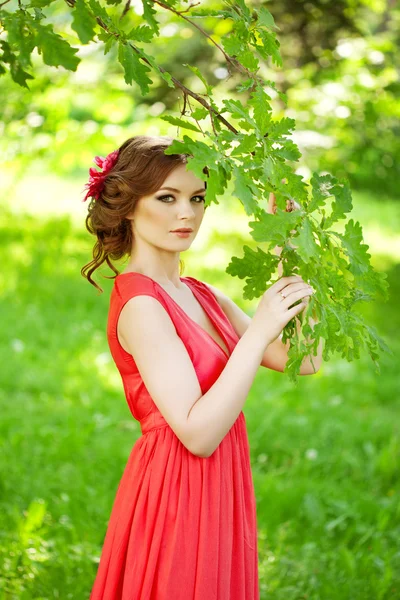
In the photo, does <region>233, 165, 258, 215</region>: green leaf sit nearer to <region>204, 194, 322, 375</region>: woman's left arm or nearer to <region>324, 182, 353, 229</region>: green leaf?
<region>324, 182, 353, 229</region>: green leaf

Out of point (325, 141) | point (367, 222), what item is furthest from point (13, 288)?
point (367, 222)

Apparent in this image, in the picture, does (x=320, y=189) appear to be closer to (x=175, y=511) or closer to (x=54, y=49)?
(x=54, y=49)

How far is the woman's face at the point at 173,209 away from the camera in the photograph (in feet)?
6.33

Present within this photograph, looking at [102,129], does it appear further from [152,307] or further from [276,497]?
[152,307]

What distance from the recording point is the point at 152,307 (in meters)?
1.88

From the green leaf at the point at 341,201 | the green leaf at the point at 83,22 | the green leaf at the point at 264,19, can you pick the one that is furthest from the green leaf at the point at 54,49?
the green leaf at the point at 341,201

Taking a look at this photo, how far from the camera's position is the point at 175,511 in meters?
1.91

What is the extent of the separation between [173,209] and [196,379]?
432 millimetres

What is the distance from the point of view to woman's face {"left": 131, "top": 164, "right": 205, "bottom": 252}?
6.33 feet

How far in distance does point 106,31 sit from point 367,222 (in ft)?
35.2

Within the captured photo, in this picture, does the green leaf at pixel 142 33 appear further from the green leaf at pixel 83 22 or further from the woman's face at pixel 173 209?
the woman's face at pixel 173 209

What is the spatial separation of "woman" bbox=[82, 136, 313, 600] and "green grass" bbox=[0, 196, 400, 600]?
1.07 meters

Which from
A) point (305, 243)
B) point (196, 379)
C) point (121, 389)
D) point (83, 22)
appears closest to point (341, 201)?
point (305, 243)

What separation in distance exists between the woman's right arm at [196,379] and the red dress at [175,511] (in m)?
0.12
